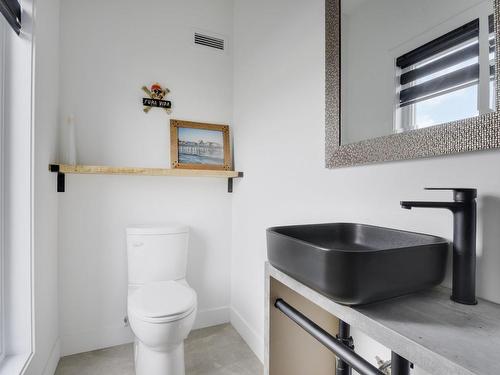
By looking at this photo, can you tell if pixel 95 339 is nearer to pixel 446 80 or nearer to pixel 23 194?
pixel 23 194

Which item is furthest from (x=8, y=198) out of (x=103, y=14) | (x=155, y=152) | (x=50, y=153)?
(x=103, y=14)

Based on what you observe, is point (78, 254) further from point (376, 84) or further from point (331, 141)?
point (376, 84)

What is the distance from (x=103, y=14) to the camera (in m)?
1.90

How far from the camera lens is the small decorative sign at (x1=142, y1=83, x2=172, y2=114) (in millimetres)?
2003

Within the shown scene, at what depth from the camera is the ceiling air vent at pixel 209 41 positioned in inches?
85.4

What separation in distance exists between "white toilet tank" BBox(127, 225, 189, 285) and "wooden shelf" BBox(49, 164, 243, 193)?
0.37m

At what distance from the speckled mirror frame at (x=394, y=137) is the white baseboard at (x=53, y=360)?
6.06 feet

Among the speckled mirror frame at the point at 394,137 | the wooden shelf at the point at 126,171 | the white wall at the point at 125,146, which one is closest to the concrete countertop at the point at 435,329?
the speckled mirror frame at the point at 394,137

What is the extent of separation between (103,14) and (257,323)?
235cm

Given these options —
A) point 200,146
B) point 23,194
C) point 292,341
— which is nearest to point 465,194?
point 292,341

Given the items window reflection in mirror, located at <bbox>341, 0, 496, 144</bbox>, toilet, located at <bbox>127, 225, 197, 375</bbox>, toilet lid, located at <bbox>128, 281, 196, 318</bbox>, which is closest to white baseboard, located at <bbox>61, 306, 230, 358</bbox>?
toilet, located at <bbox>127, 225, 197, 375</bbox>

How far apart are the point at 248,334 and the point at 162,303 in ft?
2.58

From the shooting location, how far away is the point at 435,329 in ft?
1.79

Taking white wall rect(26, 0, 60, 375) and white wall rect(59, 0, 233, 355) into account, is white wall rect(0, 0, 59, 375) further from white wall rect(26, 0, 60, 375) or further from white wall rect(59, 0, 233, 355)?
white wall rect(59, 0, 233, 355)
